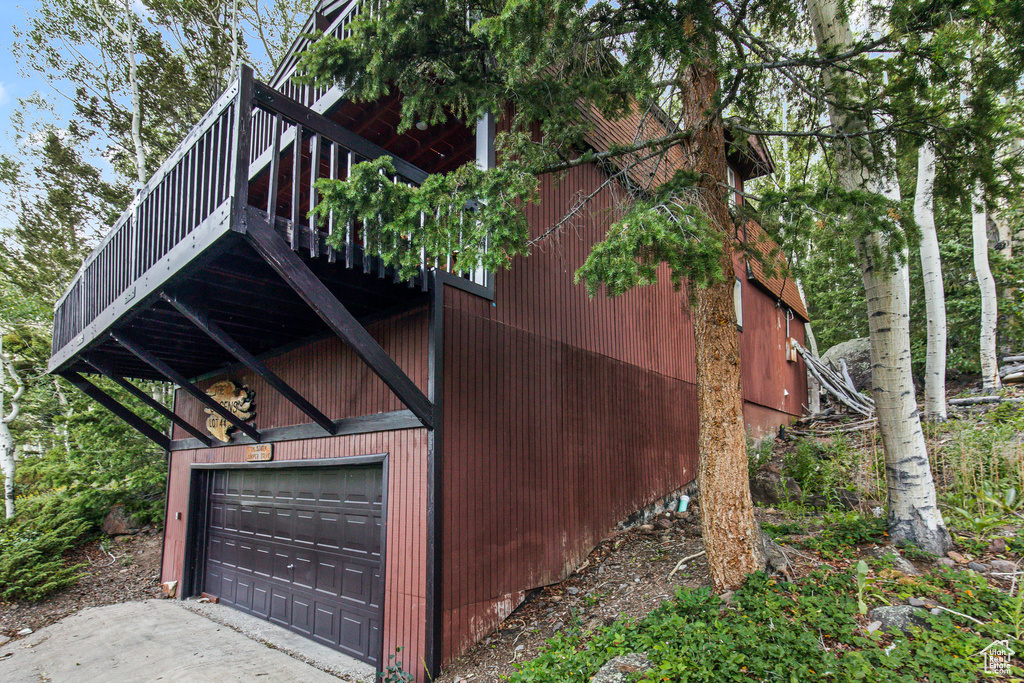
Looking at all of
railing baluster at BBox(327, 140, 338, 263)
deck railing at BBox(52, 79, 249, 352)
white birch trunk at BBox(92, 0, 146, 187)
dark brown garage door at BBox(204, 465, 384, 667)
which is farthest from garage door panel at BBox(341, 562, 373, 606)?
white birch trunk at BBox(92, 0, 146, 187)

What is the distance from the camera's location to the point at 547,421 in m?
5.52

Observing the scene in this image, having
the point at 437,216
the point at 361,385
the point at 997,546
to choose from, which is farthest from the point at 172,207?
the point at 997,546

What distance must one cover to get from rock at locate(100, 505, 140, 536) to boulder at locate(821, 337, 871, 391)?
15.6m

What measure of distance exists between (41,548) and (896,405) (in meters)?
11.7

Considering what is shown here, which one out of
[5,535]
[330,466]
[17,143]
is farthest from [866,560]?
[17,143]

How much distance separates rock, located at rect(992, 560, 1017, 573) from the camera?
149 inches

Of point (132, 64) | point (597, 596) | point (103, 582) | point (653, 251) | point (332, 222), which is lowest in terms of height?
point (103, 582)

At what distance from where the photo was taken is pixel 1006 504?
15.0 ft

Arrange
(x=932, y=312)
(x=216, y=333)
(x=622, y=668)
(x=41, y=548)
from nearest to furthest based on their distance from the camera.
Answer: (x=622, y=668)
(x=216, y=333)
(x=932, y=312)
(x=41, y=548)

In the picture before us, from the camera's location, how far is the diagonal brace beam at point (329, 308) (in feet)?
10.7

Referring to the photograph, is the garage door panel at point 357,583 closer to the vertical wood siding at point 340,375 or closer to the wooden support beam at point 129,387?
the vertical wood siding at point 340,375

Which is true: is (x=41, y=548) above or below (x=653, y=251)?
below

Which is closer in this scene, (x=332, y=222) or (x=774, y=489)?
(x=332, y=222)

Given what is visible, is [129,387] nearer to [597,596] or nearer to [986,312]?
[597,596]
